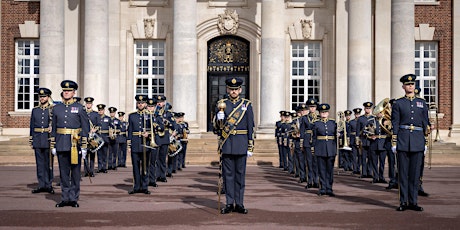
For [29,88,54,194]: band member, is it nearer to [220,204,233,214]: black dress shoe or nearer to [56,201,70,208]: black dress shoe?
[56,201,70,208]: black dress shoe

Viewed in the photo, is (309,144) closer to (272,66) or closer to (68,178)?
(68,178)

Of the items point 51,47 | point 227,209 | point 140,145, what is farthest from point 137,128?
point 51,47

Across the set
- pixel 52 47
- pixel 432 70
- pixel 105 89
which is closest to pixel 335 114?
pixel 432 70

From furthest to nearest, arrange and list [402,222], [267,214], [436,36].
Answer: [436,36] → [267,214] → [402,222]

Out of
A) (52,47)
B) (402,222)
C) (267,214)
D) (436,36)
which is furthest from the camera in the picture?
(436,36)

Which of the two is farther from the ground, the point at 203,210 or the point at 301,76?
the point at 301,76

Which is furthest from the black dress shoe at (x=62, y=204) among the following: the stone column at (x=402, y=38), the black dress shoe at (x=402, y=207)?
the stone column at (x=402, y=38)

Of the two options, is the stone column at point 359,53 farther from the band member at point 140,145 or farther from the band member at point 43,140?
the band member at point 43,140

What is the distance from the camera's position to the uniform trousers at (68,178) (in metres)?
13.9

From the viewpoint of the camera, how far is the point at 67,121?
14.3m

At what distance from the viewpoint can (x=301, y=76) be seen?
35312 mm

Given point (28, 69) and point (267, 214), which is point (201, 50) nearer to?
point (28, 69)

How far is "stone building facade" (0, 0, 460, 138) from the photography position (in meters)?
33.8

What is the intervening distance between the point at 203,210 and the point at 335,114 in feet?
73.1
